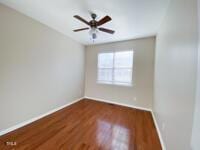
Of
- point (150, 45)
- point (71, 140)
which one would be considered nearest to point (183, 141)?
point (71, 140)

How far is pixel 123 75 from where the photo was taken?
149 inches

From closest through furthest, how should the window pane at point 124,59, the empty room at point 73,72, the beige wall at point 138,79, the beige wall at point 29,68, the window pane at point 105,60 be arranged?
1. the empty room at point 73,72
2. the beige wall at point 29,68
3. the beige wall at point 138,79
4. the window pane at point 124,59
5. the window pane at point 105,60

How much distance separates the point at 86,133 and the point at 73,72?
2.35 m

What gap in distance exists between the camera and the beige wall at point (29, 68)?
191 cm

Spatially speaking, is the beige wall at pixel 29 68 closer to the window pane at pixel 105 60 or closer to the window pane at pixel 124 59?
the window pane at pixel 105 60

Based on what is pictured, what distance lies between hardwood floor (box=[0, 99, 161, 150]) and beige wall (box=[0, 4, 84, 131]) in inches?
16.7

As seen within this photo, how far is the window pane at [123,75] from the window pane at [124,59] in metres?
0.19

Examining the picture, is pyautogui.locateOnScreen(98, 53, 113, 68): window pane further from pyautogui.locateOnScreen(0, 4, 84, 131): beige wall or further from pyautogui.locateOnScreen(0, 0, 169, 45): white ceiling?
pyautogui.locateOnScreen(0, 0, 169, 45): white ceiling

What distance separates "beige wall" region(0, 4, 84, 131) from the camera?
1.91 metres

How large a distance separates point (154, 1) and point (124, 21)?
0.77 m

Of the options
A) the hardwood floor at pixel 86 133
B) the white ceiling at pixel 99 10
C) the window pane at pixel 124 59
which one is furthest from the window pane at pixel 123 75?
the white ceiling at pixel 99 10

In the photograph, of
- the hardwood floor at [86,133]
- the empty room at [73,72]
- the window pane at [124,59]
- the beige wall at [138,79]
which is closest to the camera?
the empty room at [73,72]

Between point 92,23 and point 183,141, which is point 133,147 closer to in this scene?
point 183,141

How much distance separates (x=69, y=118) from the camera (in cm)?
267
